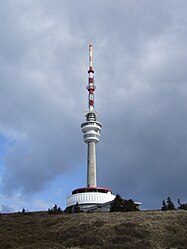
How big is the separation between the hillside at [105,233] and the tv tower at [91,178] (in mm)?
36075

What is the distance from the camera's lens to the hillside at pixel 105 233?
30766 mm

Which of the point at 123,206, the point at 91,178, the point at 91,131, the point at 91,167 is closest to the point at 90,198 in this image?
the point at 91,178

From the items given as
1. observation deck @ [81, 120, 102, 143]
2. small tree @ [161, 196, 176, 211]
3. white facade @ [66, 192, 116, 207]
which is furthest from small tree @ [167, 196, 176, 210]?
observation deck @ [81, 120, 102, 143]

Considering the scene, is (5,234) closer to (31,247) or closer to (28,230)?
(28,230)

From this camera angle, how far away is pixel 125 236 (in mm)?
32781

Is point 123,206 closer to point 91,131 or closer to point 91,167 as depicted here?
point 91,167

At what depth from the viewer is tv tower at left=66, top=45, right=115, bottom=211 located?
86.9 m

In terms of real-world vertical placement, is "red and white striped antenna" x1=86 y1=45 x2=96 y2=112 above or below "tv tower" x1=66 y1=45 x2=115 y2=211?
above

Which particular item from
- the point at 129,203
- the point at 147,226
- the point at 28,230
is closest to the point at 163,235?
the point at 147,226

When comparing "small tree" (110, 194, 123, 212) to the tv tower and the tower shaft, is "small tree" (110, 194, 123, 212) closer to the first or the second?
the tv tower

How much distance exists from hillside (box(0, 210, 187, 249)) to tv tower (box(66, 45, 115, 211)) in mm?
36075

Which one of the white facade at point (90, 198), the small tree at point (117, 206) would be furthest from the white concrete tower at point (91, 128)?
the small tree at point (117, 206)

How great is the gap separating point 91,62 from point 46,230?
75.6 metres

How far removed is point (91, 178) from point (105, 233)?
2299 inches
